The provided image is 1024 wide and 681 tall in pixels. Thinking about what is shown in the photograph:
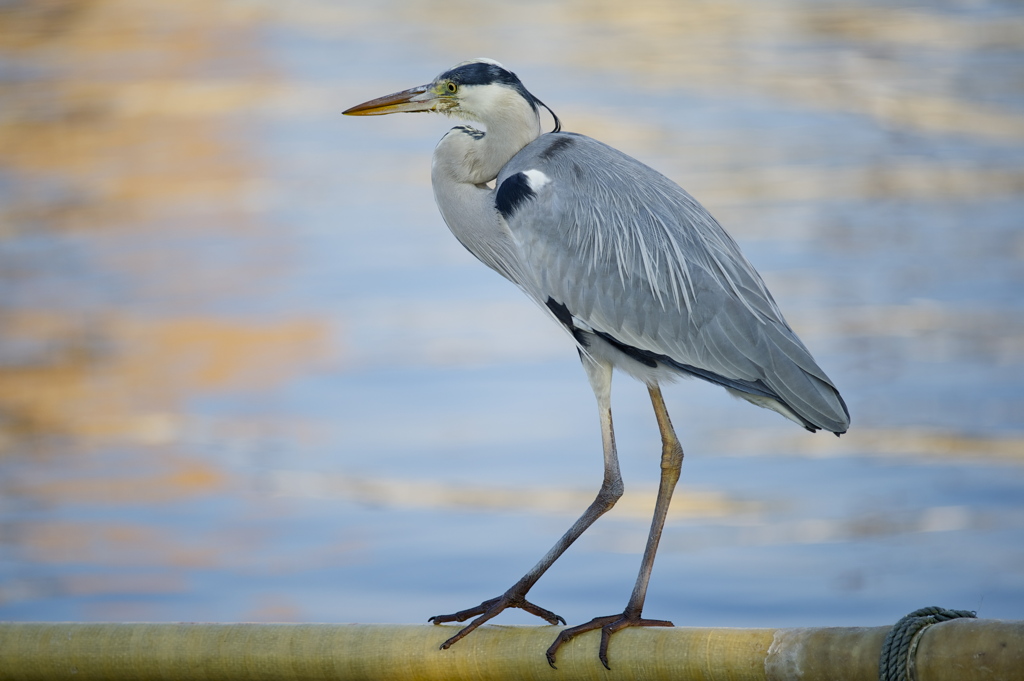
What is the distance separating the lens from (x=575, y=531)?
2.01 meters

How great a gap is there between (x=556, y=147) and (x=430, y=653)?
93 centimetres

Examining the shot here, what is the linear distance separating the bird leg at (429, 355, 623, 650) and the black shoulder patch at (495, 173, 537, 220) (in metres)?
0.30

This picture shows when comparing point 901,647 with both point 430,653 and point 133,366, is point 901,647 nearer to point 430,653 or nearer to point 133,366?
point 430,653

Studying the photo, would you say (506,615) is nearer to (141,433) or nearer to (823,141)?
(141,433)

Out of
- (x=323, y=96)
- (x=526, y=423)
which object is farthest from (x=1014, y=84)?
(x=323, y=96)

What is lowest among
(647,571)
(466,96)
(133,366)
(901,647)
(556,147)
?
(901,647)

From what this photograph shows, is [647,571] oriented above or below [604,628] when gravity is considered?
above

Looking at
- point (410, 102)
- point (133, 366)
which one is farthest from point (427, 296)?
point (410, 102)

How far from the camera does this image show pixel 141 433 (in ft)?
18.5

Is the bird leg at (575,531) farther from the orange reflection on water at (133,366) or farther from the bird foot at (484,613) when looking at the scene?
the orange reflection on water at (133,366)

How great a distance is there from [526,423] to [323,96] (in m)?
2.40

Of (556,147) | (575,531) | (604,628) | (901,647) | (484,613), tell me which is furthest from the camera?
(556,147)

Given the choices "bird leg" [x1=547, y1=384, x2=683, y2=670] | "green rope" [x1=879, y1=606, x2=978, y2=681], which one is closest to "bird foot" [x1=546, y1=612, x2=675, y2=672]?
"bird leg" [x1=547, y1=384, x2=683, y2=670]

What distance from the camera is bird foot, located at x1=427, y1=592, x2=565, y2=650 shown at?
1808 mm
